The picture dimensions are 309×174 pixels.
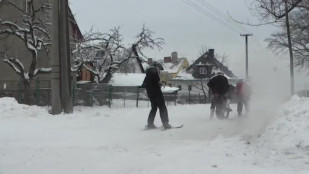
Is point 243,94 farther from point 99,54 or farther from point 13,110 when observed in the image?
point 99,54

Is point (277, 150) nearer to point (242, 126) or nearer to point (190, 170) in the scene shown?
point (190, 170)

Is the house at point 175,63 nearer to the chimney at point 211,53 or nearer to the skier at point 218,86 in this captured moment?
the chimney at point 211,53

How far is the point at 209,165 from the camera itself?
7.06 m

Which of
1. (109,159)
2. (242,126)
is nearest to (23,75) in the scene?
(242,126)

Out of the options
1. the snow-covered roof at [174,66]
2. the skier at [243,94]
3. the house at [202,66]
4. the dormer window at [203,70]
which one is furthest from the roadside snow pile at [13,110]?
the snow-covered roof at [174,66]

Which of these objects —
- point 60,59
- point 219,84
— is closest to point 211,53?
point 60,59

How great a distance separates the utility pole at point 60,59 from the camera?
18.2 meters

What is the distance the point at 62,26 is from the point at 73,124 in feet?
19.6

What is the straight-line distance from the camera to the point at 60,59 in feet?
60.2

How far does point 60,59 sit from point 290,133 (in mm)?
12143

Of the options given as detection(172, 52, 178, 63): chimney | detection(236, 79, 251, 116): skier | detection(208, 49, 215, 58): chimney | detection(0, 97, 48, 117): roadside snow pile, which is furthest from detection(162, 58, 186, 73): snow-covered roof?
detection(236, 79, 251, 116): skier

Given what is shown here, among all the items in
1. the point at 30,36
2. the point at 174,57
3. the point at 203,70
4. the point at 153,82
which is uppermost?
the point at 174,57

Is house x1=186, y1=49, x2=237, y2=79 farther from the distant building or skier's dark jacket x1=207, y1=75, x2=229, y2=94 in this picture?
skier's dark jacket x1=207, y1=75, x2=229, y2=94

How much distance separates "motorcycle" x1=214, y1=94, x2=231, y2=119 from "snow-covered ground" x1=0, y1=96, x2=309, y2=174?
2629mm
